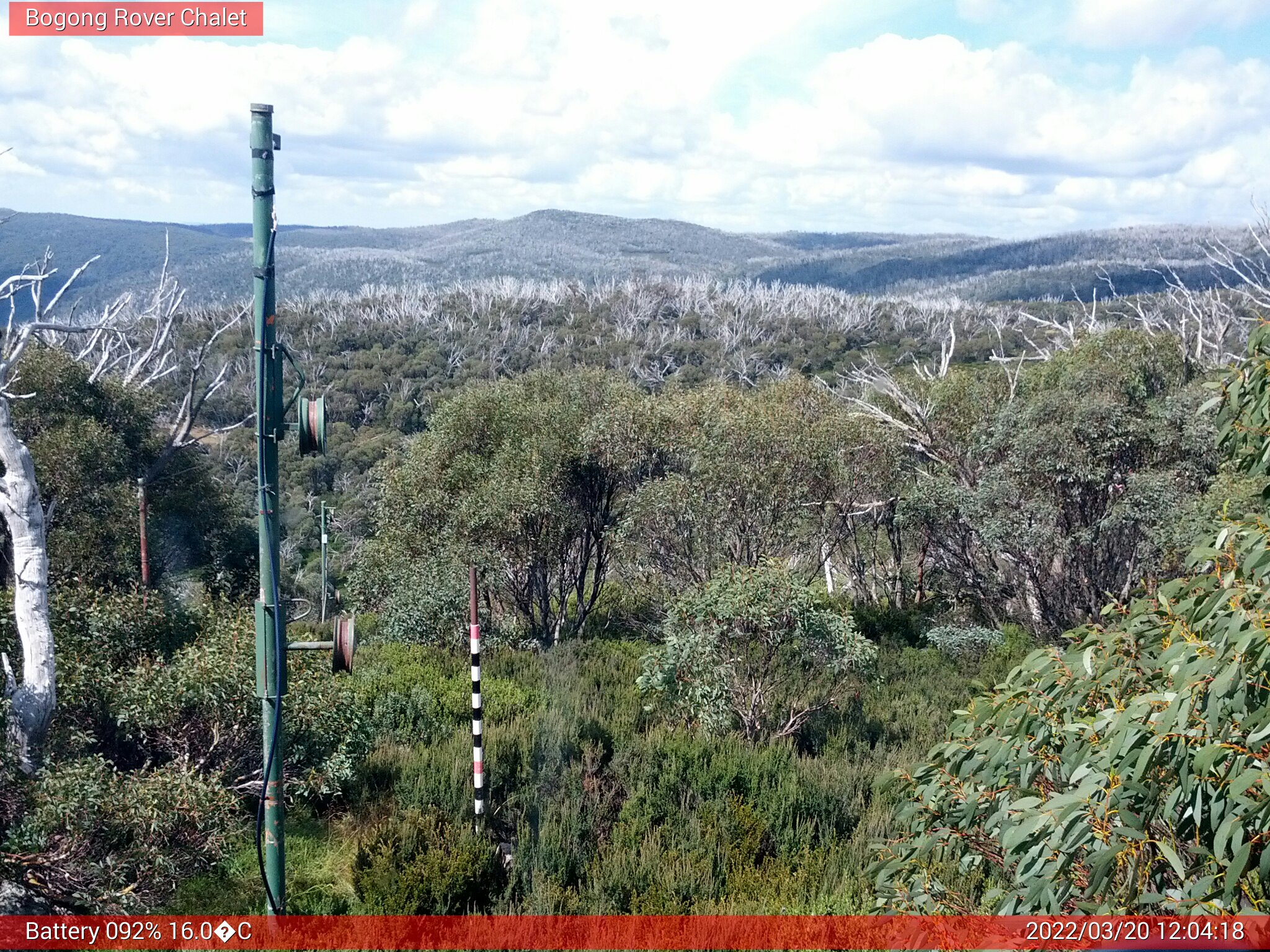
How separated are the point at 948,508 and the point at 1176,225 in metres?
150

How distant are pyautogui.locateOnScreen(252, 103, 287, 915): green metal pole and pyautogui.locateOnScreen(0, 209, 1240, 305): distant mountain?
64157mm

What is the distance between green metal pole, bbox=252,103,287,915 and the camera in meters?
3.99

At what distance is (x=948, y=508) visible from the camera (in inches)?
578

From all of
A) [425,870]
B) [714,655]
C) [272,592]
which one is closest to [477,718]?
[425,870]

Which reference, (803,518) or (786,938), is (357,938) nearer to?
(786,938)

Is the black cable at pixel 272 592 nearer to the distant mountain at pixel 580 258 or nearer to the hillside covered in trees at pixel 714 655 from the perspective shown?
the hillside covered in trees at pixel 714 655

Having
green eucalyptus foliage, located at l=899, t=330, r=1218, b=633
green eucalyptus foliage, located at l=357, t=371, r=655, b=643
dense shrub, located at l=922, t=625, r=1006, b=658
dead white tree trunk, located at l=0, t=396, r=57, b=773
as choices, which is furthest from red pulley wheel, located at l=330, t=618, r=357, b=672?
dense shrub, located at l=922, t=625, r=1006, b=658

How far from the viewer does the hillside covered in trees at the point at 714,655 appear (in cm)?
296

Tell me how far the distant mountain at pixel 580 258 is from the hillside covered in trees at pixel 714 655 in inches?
2236

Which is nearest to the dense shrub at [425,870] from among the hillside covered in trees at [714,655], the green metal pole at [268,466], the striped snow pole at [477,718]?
the hillside covered in trees at [714,655]

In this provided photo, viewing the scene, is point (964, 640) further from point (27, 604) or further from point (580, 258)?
point (580, 258)

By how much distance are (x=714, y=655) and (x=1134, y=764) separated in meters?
6.80

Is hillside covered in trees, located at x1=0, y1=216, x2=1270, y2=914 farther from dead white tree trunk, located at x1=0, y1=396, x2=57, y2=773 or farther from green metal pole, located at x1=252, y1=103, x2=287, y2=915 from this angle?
green metal pole, located at x1=252, y1=103, x2=287, y2=915

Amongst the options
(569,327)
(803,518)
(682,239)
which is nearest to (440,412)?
(803,518)
